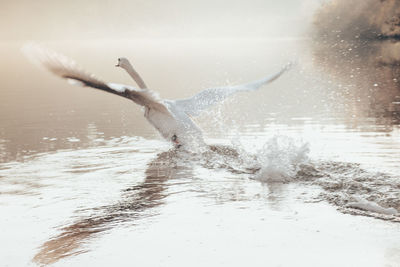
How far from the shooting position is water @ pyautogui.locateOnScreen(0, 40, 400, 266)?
6.64m

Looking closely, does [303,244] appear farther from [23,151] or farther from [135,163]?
[23,151]

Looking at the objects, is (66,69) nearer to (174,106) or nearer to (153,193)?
(153,193)

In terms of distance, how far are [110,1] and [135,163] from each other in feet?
536

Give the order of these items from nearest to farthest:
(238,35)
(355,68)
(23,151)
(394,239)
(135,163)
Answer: (394,239) → (135,163) → (23,151) → (355,68) → (238,35)

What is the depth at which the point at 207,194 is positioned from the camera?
28.9 ft

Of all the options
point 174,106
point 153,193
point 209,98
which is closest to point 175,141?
point 174,106

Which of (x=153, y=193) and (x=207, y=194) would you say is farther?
(x=153, y=193)

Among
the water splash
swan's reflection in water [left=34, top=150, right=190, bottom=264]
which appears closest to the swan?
swan's reflection in water [left=34, top=150, right=190, bottom=264]

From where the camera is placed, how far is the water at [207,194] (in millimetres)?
6645

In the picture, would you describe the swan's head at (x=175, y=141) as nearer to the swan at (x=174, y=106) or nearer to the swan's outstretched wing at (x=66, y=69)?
the swan at (x=174, y=106)

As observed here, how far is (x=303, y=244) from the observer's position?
669 centimetres

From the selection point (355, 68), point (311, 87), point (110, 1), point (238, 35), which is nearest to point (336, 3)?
point (355, 68)

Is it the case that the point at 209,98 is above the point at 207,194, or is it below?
above

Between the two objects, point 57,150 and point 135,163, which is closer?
point 135,163
